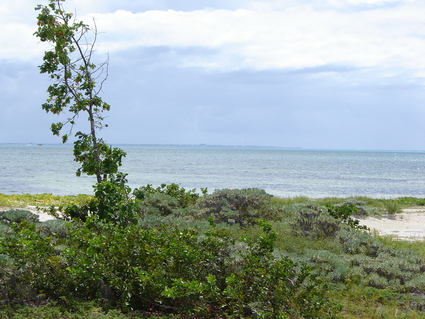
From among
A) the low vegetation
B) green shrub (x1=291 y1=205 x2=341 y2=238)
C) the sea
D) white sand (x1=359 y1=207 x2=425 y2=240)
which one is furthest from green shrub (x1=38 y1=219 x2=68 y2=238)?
the sea

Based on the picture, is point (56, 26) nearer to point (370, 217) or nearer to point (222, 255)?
point (222, 255)

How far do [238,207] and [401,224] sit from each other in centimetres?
707

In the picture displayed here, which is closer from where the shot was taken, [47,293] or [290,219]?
[47,293]

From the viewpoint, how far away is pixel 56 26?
7840 mm

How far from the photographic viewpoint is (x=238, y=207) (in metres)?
9.05

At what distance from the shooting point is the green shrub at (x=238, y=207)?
338 inches

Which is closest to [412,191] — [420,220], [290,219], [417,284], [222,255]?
[420,220]

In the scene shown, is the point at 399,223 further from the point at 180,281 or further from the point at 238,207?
the point at 180,281

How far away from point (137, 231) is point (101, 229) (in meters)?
1.12

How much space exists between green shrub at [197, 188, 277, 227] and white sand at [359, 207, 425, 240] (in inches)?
131

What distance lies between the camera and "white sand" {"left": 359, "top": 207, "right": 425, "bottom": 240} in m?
11.3

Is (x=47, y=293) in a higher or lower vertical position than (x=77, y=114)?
lower

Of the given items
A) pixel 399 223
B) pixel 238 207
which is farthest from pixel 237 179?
pixel 238 207

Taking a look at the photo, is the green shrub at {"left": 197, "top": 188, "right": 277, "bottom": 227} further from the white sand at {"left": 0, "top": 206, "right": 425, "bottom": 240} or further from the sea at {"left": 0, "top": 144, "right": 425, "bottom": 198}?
the sea at {"left": 0, "top": 144, "right": 425, "bottom": 198}
